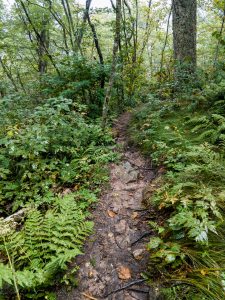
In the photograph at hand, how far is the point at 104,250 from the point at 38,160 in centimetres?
211

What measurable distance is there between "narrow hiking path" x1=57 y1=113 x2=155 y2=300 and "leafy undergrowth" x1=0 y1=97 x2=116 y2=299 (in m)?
0.22

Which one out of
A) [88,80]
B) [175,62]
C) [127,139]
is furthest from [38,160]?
[175,62]

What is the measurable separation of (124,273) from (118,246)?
42 cm

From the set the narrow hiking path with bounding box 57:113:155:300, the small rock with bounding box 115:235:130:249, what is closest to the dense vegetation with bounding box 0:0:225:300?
the narrow hiking path with bounding box 57:113:155:300

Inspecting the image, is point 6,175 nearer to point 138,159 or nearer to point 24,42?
point 138,159

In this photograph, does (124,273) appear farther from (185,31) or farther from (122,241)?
(185,31)

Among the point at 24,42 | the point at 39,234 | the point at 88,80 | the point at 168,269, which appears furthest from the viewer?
the point at 24,42

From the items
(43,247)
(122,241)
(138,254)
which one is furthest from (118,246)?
(43,247)

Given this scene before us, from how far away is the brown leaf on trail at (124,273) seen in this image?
8.54ft

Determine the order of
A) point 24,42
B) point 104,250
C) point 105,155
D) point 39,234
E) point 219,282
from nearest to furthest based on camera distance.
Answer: point 219,282 → point 39,234 → point 104,250 → point 105,155 → point 24,42

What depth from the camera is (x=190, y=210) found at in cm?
282

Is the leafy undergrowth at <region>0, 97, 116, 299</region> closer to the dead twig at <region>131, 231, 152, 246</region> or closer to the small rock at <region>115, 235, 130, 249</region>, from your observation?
the small rock at <region>115, 235, 130, 249</region>

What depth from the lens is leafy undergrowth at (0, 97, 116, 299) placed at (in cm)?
248

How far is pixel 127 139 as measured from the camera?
5.86m
